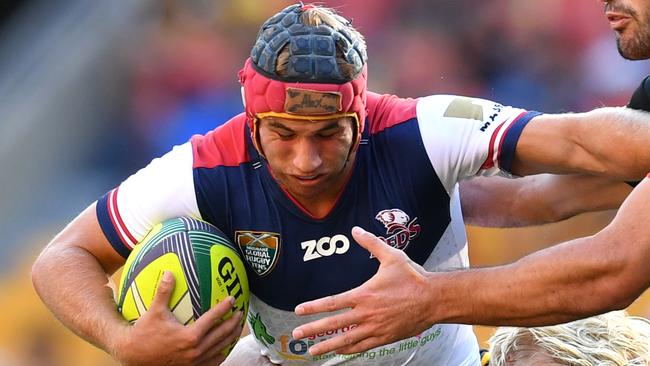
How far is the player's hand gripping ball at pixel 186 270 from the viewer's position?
3.54 metres

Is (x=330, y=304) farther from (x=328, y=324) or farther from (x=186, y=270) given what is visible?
(x=186, y=270)

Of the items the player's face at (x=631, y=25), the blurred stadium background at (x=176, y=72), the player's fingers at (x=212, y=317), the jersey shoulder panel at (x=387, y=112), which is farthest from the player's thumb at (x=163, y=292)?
the blurred stadium background at (x=176, y=72)

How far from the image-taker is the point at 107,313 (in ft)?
12.2

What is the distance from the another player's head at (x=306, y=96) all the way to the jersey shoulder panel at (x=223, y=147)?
21 cm

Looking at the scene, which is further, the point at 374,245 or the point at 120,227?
the point at 120,227

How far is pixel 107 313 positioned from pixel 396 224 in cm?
112

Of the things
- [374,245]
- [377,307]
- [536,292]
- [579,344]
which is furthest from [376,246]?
[579,344]

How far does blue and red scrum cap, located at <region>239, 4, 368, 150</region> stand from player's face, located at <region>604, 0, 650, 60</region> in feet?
3.32

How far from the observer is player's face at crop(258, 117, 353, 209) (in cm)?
360

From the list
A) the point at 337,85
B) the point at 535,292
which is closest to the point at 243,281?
the point at 337,85

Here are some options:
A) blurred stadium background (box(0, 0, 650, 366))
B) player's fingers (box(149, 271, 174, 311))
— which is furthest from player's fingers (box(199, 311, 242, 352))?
blurred stadium background (box(0, 0, 650, 366))

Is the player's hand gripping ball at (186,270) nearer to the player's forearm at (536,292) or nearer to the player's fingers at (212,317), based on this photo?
the player's fingers at (212,317)

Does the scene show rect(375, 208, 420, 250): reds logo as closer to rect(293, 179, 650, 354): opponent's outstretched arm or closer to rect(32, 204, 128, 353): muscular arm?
rect(293, 179, 650, 354): opponent's outstretched arm

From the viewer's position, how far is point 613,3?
3953 mm
